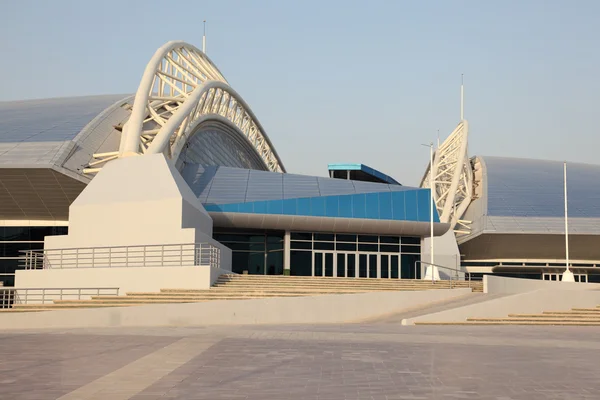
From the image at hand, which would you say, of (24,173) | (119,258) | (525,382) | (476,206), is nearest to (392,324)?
(119,258)

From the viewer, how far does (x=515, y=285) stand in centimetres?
3572

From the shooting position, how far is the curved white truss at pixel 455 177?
68500mm

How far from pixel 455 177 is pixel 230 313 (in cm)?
4549

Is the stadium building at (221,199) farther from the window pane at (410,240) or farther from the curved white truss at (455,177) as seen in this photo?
the curved white truss at (455,177)

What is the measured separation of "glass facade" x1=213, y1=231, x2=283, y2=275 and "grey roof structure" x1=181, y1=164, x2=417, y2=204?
2.53 meters

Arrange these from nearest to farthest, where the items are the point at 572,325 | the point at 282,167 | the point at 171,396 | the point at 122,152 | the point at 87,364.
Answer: the point at 171,396 → the point at 87,364 → the point at 572,325 → the point at 122,152 → the point at 282,167

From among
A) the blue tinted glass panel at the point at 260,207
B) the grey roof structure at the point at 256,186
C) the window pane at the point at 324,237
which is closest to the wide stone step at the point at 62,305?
the blue tinted glass panel at the point at 260,207

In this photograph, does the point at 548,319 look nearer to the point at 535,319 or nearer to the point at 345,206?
the point at 535,319

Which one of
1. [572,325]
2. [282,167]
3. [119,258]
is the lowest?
[572,325]

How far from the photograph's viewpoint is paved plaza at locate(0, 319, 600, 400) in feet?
32.9

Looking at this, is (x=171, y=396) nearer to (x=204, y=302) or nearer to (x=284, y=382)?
(x=284, y=382)

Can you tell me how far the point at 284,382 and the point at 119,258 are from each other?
73.8 ft

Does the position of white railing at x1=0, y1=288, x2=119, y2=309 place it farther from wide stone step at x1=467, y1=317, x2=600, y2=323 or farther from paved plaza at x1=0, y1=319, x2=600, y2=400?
wide stone step at x1=467, y1=317, x2=600, y2=323

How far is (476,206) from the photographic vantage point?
71812 mm
